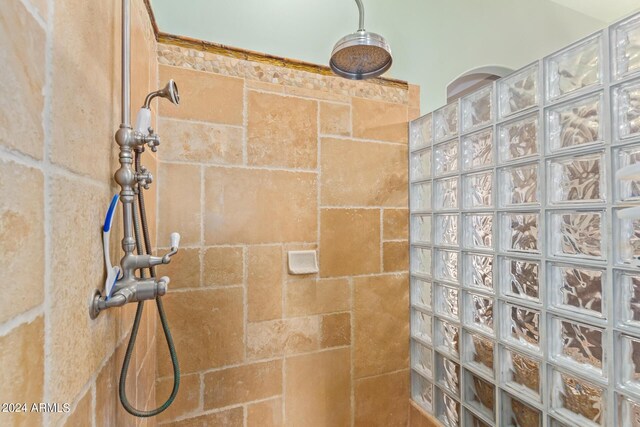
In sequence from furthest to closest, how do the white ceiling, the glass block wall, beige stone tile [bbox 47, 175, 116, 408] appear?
the white ceiling < the glass block wall < beige stone tile [bbox 47, 175, 116, 408]

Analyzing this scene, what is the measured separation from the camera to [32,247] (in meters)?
0.39

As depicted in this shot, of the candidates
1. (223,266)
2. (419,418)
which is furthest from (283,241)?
(419,418)

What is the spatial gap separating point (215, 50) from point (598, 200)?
56.6 inches

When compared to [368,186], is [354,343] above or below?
below

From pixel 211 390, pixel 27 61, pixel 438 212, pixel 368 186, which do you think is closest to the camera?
pixel 27 61

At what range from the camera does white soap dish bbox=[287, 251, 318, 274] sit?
4.37 feet

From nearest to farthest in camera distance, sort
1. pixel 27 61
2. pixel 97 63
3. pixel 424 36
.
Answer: pixel 27 61 < pixel 97 63 < pixel 424 36

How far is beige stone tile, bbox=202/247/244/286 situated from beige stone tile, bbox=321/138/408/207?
475 mm

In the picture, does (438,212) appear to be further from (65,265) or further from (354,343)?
(65,265)

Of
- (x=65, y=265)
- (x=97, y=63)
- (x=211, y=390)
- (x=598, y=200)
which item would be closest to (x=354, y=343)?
(x=211, y=390)

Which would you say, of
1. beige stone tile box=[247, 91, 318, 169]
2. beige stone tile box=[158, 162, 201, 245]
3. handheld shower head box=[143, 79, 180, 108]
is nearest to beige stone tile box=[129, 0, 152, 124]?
handheld shower head box=[143, 79, 180, 108]

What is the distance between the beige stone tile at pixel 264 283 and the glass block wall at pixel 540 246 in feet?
2.44

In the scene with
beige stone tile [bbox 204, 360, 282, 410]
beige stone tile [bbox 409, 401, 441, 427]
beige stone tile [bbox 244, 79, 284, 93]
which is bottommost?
beige stone tile [bbox 409, 401, 441, 427]

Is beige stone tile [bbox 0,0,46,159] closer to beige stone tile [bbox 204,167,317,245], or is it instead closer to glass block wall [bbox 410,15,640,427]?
beige stone tile [bbox 204,167,317,245]
